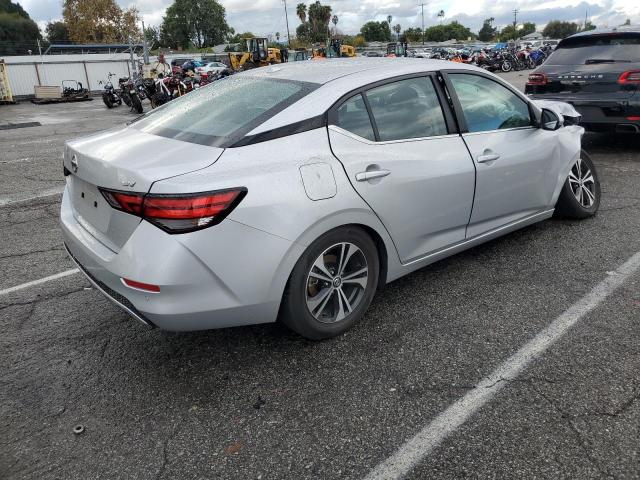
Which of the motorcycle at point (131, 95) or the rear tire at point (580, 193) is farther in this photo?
the motorcycle at point (131, 95)

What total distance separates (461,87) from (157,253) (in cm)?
239

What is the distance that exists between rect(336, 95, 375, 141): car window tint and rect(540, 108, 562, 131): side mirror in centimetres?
174

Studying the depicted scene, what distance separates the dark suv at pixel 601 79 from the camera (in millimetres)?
6594

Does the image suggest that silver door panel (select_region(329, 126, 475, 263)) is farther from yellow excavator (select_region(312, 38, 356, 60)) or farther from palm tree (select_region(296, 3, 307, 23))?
palm tree (select_region(296, 3, 307, 23))

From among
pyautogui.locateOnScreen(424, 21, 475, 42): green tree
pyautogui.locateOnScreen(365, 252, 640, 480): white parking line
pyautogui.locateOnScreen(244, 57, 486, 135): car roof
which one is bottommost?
pyautogui.locateOnScreen(365, 252, 640, 480): white parking line

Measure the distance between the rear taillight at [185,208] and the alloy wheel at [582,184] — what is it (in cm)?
335

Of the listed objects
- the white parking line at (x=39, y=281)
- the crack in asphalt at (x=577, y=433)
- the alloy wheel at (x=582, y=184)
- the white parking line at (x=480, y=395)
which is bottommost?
the crack in asphalt at (x=577, y=433)

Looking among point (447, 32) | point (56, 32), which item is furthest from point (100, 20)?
point (447, 32)

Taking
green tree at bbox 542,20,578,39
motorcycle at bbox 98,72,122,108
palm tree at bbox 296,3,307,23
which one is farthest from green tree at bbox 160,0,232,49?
motorcycle at bbox 98,72,122,108

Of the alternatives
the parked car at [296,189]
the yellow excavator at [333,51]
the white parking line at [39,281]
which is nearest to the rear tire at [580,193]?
the parked car at [296,189]

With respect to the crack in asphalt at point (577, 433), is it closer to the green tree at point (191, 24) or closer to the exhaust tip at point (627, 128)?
the exhaust tip at point (627, 128)

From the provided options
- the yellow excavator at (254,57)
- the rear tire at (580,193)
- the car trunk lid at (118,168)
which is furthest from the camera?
the yellow excavator at (254,57)

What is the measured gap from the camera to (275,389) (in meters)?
2.69

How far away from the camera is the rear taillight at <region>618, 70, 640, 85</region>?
6523 millimetres
